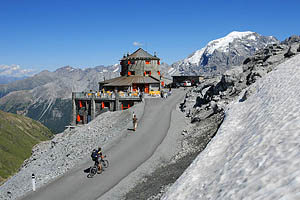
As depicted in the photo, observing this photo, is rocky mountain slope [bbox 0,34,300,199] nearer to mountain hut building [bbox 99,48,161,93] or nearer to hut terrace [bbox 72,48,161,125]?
hut terrace [bbox 72,48,161,125]

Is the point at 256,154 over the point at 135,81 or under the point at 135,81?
under

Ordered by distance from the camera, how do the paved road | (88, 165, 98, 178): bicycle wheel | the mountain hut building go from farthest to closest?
1. the mountain hut building
2. (88, 165, 98, 178): bicycle wheel
3. the paved road

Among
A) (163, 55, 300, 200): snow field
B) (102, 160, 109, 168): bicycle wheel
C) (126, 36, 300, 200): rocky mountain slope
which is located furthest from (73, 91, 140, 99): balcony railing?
(163, 55, 300, 200): snow field

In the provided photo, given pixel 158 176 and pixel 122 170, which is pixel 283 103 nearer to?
pixel 158 176

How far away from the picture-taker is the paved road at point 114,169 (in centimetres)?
1656

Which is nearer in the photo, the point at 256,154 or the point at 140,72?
the point at 256,154

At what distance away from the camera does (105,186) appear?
55.8 feet

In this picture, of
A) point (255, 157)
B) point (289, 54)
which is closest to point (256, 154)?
point (255, 157)

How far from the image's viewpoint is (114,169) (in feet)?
63.6

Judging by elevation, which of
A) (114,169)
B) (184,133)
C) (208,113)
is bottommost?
(114,169)

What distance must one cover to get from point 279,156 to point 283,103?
6.57 m

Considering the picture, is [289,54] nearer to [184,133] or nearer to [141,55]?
[184,133]

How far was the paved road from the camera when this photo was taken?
16562mm

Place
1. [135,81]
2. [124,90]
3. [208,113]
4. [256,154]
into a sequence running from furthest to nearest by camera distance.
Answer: [135,81]
[124,90]
[208,113]
[256,154]
